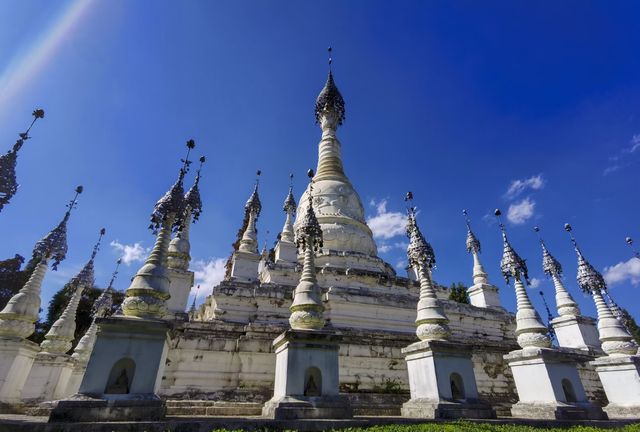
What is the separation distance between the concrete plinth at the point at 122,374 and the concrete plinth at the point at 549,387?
10.3m

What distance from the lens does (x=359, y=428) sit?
6777mm

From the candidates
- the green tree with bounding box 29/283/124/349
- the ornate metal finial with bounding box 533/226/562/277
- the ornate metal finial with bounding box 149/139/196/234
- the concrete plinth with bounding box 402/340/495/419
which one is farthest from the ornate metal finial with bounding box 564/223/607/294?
Answer: the green tree with bounding box 29/283/124/349

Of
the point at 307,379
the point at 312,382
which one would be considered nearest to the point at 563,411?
the point at 312,382

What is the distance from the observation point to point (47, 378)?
11367 mm

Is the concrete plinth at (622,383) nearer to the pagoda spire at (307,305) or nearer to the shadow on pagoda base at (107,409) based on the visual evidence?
the pagoda spire at (307,305)

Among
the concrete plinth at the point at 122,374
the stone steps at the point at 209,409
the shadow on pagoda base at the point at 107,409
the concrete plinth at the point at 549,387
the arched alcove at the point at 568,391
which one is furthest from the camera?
the arched alcove at the point at 568,391

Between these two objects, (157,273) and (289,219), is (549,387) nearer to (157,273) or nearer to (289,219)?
(157,273)

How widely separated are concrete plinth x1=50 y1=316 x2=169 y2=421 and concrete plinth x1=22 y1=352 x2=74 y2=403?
6.28 meters

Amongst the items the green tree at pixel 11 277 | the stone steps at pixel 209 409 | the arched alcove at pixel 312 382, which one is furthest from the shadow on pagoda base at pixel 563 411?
the green tree at pixel 11 277

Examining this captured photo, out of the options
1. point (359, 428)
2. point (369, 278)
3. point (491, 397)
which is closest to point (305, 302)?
point (359, 428)

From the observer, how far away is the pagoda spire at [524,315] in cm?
1092

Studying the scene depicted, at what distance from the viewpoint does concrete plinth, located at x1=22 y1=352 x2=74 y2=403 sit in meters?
11.0

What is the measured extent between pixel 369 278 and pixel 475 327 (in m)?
6.67

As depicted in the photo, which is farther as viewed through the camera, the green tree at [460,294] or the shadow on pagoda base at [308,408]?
the green tree at [460,294]
